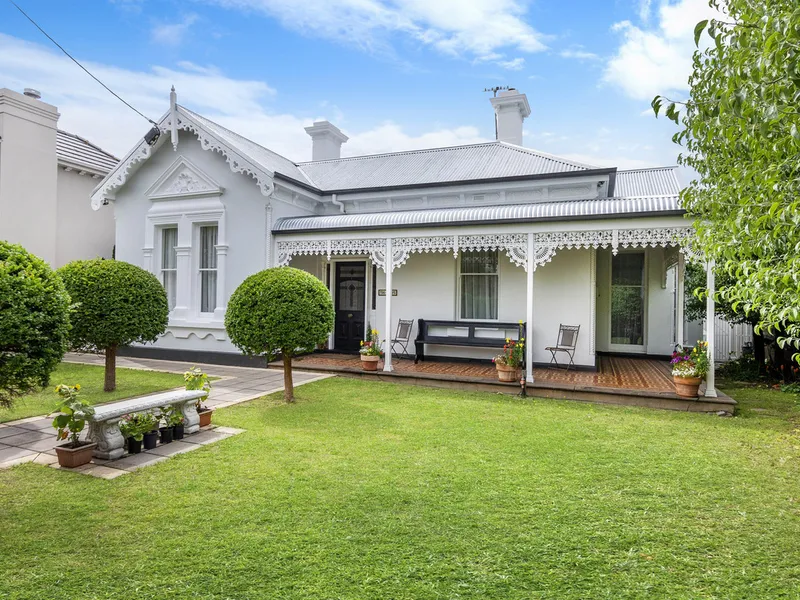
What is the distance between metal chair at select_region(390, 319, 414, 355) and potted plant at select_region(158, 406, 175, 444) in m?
6.81

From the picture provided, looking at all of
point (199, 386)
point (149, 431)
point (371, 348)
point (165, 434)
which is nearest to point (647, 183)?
point (371, 348)

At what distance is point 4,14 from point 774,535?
1340 cm

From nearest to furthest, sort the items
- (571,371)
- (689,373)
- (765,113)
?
(765,113)
(689,373)
(571,371)

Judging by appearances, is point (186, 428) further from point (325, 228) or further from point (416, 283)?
point (416, 283)

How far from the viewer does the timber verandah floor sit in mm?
7902

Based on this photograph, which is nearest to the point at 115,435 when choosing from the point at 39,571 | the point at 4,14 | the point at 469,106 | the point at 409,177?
the point at 39,571

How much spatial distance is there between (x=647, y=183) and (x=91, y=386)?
630 inches

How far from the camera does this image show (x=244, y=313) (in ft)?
25.0

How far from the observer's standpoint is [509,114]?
15414 mm

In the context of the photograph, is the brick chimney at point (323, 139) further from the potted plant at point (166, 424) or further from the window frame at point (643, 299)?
the potted plant at point (166, 424)

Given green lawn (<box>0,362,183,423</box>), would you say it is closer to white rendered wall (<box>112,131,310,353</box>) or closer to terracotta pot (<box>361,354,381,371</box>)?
white rendered wall (<box>112,131,310,353</box>)

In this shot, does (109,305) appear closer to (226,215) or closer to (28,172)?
(28,172)

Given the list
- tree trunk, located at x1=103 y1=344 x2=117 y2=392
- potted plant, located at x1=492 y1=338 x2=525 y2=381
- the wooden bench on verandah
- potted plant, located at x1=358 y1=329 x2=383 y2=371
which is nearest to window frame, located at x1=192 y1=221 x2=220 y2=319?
tree trunk, located at x1=103 y1=344 x2=117 y2=392

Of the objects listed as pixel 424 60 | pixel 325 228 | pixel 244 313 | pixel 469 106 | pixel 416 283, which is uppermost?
pixel 469 106
